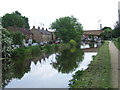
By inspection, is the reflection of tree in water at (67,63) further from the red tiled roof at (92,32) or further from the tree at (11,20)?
the red tiled roof at (92,32)

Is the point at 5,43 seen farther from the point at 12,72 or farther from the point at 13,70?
the point at 12,72

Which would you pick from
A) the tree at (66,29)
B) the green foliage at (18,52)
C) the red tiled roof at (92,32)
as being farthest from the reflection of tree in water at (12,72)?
the red tiled roof at (92,32)

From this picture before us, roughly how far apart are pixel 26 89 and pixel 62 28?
195 ft

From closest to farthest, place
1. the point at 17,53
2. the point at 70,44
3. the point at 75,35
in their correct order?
the point at 17,53, the point at 70,44, the point at 75,35

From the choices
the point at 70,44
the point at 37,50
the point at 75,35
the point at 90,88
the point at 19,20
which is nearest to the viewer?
the point at 90,88

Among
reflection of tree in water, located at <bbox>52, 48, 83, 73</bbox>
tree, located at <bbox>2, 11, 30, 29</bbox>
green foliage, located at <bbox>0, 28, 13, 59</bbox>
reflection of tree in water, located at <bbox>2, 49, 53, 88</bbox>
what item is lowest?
reflection of tree in water, located at <bbox>2, 49, 53, 88</bbox>

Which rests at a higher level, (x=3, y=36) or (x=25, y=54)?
(x=3, y=36)

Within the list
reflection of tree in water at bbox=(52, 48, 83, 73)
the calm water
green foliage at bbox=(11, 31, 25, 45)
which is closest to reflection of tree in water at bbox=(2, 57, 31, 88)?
the calm water

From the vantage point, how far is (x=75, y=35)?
74.1 m

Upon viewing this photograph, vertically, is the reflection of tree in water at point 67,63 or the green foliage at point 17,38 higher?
the green foliage at point 17,38

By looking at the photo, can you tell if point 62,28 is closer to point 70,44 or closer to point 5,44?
point 70,44

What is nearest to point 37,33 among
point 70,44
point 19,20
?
point 19,20

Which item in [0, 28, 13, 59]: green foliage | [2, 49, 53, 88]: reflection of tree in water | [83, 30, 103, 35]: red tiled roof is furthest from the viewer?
[83, 30, 103, 35]: red tiled roof

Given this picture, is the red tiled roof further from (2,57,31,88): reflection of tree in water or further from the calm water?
(2,57,31,88): reflection of tree in water
